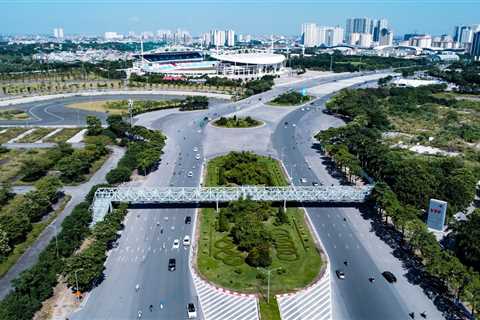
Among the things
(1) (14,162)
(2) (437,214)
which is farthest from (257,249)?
(1) (14,162)

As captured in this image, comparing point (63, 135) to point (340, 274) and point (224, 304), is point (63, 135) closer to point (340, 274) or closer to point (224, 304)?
point (224, 304)

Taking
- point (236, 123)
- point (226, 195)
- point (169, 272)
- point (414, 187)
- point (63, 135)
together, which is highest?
point (236, 123)

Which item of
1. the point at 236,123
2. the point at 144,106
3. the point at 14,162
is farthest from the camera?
the point at 144,106

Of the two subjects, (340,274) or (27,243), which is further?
(27,243)

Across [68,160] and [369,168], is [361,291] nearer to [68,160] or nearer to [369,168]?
[369,168]

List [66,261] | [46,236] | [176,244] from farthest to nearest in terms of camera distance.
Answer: [46,236]
[176,244]
[66,261]

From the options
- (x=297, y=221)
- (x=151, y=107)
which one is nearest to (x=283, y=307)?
(x=297, y=221)
